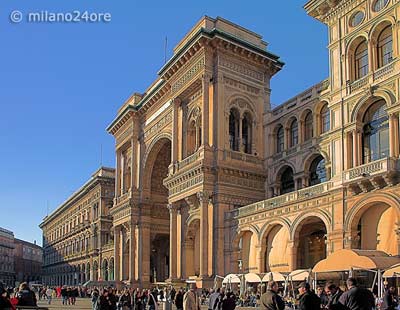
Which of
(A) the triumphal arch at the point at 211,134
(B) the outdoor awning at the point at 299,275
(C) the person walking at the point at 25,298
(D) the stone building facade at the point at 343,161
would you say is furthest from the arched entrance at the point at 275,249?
(C) the person walking at the point at 25,298

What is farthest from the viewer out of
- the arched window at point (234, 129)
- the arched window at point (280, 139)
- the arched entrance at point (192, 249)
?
the arched entrance at point (192, 249)

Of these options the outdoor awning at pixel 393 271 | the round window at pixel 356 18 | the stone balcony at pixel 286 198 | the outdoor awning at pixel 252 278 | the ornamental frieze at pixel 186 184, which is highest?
the round window at pixel 356 18

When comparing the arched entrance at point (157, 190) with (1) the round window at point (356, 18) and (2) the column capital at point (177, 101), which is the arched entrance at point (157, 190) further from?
(1) the round window at point (356, 18)

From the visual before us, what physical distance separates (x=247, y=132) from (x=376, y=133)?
14906 mm

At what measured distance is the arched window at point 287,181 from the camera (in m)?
40.3

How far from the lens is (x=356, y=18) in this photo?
102 feet

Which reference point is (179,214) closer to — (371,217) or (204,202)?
(204,202)

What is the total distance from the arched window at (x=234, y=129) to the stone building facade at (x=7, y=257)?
128 meters

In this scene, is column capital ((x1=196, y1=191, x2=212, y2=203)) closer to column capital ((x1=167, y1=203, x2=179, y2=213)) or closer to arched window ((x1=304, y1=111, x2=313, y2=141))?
column capital ((x1=167, y1=203, x2=179, y2=213))

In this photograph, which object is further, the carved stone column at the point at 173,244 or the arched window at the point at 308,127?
the carved stone column at the point at 173,244

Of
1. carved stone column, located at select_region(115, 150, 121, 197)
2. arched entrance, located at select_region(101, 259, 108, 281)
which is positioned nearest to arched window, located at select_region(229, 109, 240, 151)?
carved stone column, located at select_region(115, 150, 121, 197)

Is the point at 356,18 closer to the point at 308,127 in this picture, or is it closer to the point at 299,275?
the point at 308,127

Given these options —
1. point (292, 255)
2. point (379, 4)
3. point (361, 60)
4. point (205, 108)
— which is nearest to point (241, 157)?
point (205, 108)

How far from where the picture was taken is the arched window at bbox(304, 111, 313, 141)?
128 ft
